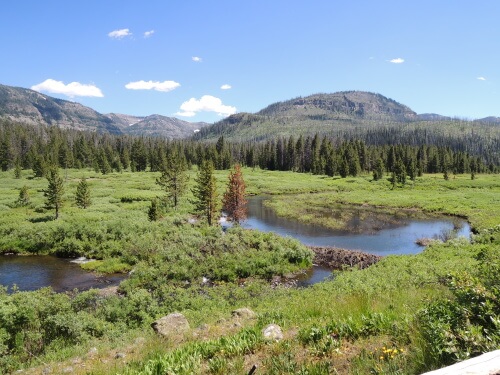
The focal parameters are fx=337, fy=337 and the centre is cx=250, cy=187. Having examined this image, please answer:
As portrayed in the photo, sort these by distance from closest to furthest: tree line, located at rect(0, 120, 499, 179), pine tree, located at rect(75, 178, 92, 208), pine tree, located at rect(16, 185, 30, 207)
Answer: pine tree, located at rect(75, 178, 92, 208)
pine tree, located at rect(16, 185, 30, 207)
tree line, located at rect(0, 120, 499, 179)

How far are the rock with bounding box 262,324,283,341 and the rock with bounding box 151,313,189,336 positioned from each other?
14.9 feet

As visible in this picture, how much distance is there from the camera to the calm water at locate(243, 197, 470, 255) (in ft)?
143

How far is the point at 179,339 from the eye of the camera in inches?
445

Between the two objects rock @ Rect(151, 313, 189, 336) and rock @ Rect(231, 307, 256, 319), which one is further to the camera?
rock @ Rect(231, 307, 256, 319)

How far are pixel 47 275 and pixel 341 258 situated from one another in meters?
30.5

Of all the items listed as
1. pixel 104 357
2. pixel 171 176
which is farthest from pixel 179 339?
pixel 171 176

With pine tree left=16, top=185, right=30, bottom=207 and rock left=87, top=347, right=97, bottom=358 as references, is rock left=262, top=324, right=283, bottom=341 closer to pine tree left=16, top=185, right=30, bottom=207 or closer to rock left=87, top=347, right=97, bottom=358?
rock left=87, top=347, right=97, bottom=358

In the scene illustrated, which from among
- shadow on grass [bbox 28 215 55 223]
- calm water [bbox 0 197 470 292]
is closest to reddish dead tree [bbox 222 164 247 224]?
calm water [bbox 0 197 470 292]

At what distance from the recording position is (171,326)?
44.0 ft

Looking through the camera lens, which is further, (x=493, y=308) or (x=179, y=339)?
(x=179, y=339)

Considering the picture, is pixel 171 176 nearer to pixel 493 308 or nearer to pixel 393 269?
pixel 393 269

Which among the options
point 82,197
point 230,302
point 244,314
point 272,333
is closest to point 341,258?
point 230,302

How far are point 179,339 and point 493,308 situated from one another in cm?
903

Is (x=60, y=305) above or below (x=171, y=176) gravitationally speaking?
below
